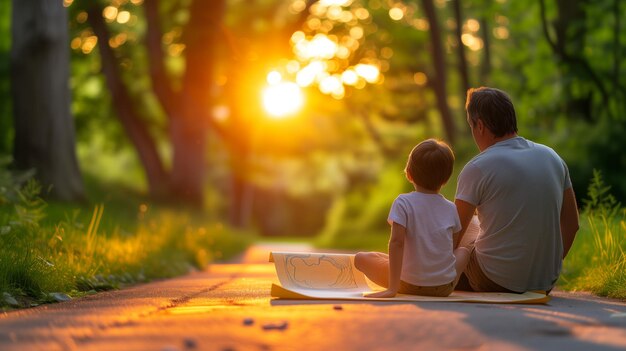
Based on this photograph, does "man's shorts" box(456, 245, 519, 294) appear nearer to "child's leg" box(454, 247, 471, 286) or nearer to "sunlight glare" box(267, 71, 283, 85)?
"child's leg" box(454, 247, 471, 286)

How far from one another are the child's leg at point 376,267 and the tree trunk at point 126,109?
19.7 m

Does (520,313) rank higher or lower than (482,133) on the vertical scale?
lower

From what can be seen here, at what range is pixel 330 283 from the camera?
8.00 metres

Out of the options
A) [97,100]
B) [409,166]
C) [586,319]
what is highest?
[97,100]

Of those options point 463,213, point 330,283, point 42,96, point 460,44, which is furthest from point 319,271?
point 460,44

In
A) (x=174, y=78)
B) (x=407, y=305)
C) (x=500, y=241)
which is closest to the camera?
(x=407, y=305)

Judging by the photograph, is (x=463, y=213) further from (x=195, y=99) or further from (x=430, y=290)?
(x=195, y=99)

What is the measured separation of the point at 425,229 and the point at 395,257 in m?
0.30

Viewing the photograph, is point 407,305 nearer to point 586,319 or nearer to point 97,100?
point 586,319

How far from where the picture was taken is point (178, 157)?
84.9 feet

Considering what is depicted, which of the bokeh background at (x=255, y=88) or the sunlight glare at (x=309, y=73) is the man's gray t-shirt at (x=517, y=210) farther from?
the sunlight glare at (x=309, y=73)

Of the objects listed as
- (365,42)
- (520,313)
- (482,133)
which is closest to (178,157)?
(365,42)

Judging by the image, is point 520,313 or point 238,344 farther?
point 520,313

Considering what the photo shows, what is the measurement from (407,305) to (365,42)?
2722 centimetres
